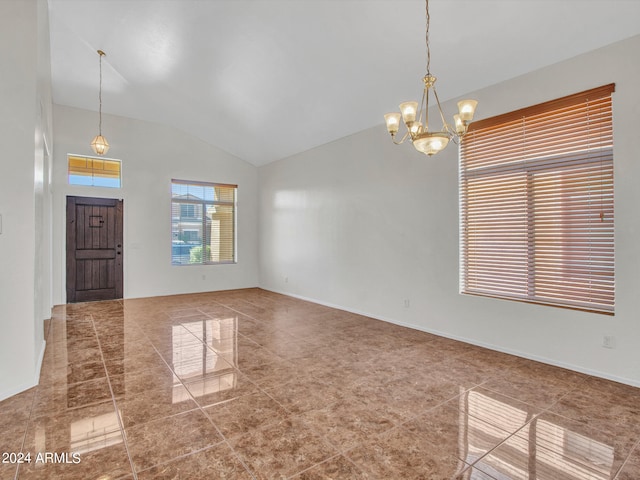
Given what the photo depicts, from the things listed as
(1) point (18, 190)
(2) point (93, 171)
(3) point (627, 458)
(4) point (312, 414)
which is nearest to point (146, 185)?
(2) point (93, 171)

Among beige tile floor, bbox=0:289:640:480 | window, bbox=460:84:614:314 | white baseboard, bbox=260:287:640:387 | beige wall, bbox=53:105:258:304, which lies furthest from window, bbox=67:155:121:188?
window, bbox=460:84:614:314

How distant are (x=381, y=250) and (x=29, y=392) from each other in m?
4.30

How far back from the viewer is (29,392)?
2.86 metres

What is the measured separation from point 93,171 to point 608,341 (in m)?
8.31

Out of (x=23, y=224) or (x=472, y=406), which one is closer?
(x=472, y=406)

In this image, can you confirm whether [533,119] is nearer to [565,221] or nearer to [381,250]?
[565,221]

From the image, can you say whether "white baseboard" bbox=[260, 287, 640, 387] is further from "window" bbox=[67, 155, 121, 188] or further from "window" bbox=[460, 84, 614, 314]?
"window" bbox=[67, 155, 121, 188]

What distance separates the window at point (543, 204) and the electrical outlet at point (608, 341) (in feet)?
0.77

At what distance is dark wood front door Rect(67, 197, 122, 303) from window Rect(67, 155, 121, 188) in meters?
0.34

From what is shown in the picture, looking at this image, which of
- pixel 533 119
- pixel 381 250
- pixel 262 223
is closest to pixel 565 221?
pixel 533 119

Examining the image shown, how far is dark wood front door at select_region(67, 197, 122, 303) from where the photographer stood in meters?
6.61

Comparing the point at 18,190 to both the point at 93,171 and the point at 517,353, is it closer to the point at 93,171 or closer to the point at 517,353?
the point at 93,171

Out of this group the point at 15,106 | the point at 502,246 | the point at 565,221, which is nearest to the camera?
the point at 15,106

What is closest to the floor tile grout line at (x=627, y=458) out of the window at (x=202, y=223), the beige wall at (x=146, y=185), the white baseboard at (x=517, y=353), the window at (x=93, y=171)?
the white baseboard at (x=517, y=353)
